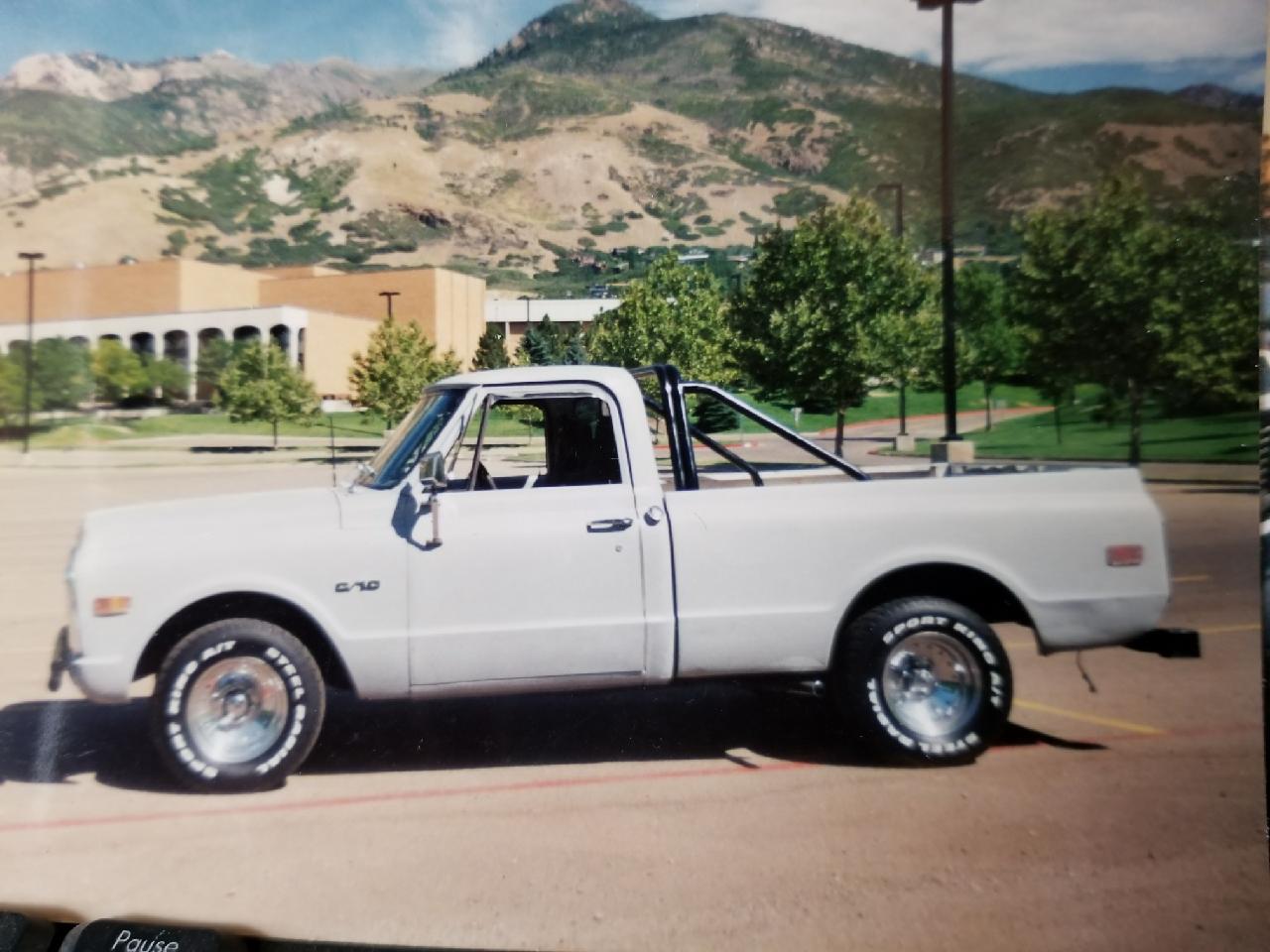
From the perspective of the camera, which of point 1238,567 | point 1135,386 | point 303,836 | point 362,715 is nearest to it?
point 1238,567

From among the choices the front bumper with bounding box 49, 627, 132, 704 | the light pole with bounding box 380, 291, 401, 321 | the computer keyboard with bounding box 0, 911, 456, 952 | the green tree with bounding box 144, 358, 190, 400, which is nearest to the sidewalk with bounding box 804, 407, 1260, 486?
the light pole with bounding box 380, 291, 401, 321

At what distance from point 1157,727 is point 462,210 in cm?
275

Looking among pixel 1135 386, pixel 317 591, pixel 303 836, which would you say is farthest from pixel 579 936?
pixel 1135 386

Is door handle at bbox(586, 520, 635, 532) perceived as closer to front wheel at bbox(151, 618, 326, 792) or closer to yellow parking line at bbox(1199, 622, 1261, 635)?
front wheel at bbox(151, 618, 326, 792)

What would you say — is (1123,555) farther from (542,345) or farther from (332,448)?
(332,448)

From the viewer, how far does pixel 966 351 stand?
337cm

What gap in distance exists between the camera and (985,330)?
335 cm

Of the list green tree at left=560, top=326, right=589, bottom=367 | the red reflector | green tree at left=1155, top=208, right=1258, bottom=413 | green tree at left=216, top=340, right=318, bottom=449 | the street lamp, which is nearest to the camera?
green tree at left=1155, top=208, right=1258, bottom=413

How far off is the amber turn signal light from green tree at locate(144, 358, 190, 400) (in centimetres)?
70

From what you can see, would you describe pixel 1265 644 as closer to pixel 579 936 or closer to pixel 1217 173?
pixel 1217 173

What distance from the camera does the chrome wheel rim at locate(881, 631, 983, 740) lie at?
151 inches

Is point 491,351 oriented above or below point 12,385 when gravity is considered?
above

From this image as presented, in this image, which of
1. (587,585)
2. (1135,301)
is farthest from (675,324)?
(1135,301)

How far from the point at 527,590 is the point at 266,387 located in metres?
1.12
